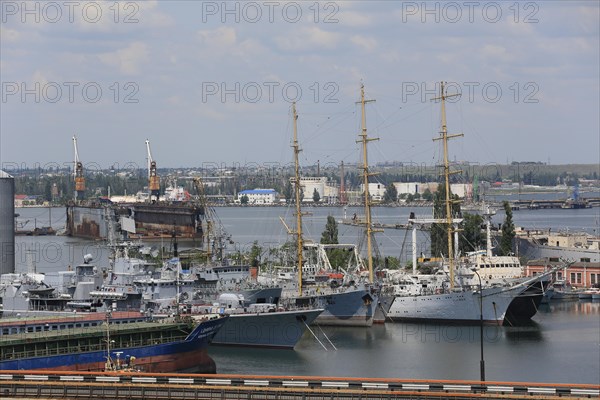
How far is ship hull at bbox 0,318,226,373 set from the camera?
117 ft

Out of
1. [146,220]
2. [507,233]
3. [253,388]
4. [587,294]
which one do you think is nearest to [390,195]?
[146,220]

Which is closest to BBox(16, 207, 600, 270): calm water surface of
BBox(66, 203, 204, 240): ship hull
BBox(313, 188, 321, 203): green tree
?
BBox(66, 203, 204, 240): ship hull

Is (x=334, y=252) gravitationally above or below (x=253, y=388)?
above

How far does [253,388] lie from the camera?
88.7 feet

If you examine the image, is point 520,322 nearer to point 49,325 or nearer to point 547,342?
point 547,342

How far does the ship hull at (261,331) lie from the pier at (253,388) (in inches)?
678

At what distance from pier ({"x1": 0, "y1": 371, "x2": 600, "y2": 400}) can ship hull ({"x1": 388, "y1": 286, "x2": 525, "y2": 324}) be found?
27.3 m

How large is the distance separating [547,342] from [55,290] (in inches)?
710

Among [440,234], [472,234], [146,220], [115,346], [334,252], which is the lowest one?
[115,346]

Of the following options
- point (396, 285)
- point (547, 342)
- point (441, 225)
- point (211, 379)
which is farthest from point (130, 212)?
point (211, 379)

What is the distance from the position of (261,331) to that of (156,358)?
8.06m

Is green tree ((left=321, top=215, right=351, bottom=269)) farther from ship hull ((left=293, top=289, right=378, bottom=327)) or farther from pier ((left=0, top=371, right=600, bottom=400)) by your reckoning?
pier ((left=0, top=371, right=600, bottom=400))

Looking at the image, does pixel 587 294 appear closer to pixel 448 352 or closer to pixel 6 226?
pixel 448 352

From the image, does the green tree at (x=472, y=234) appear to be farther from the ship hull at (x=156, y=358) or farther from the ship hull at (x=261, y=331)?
the ship hull at (x=156, y=358)
